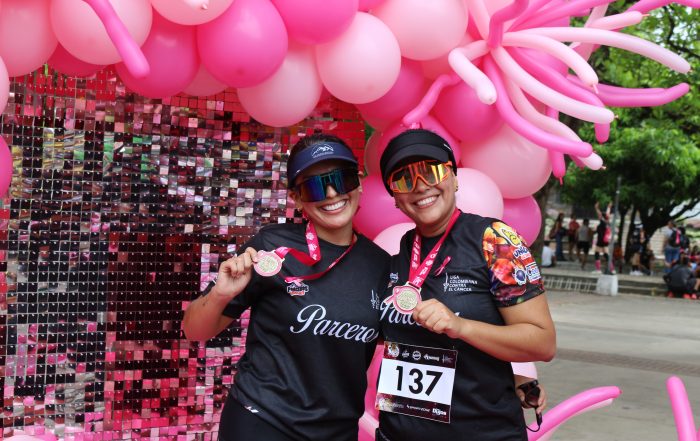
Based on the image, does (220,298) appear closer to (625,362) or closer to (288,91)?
(288,91)

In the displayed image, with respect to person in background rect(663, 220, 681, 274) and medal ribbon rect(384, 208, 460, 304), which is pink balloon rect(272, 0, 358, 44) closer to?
medal ribbon rect(384, 208, 460, 304)

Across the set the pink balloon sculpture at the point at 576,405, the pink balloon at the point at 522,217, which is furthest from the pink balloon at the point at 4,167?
the pink balloon sculpture at the point at 576,405

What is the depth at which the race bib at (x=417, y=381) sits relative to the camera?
231 cm

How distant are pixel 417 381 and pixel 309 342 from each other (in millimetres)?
308

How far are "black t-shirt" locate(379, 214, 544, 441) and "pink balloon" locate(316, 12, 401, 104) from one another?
1041 mm

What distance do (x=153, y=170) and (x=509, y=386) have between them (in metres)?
1.91

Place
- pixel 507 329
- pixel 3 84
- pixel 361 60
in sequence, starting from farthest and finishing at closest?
pixel 361 60, pixel 3 84, pixel 507 329

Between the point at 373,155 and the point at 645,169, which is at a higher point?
the point at 645,169

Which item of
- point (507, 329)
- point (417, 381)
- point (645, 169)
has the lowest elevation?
point (417, 381)

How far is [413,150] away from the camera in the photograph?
2.40m

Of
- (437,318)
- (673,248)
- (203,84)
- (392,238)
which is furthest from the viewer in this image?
(673,248)

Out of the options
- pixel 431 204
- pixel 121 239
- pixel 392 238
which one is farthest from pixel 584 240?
pixel 431 204

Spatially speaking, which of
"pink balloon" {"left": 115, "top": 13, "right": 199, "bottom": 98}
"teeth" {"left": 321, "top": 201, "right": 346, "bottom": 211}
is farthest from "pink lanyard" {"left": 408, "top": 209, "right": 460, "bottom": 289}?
"pink balloon" {"left": 115, "top": 13, "right": 199, "bottom": 98}

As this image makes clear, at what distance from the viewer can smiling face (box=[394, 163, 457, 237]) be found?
2.40 meters
